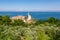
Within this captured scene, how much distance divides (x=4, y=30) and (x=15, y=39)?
2.52 feet

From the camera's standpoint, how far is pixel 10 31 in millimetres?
8062

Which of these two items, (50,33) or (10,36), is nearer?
(10,36)

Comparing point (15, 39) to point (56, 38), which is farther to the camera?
point (56, 38)

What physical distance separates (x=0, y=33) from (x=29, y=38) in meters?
1.04

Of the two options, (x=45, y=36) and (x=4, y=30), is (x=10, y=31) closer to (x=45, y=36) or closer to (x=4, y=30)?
(x=4, y=30)

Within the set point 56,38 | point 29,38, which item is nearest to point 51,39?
point 56,38

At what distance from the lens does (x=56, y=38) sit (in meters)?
8.38

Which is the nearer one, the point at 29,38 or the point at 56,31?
the point at 29,38

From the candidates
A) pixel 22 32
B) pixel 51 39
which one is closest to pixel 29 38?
pixel 22 32

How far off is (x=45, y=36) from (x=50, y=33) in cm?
43

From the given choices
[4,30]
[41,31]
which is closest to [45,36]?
[41,31]

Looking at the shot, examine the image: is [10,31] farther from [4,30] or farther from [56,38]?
[56,38]

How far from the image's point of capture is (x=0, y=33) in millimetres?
8234

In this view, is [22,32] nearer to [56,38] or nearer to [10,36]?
[10,36]
